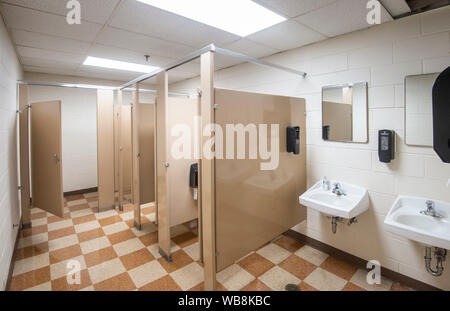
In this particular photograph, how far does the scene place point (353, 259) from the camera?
7.74ft

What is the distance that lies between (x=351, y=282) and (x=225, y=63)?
124 inches

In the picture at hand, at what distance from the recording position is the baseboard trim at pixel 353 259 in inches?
77.3

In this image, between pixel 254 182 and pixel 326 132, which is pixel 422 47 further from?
pixel 254 182

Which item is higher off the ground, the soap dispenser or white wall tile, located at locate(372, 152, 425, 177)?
white wall tile, located at locate(372, 152, 425, 177)

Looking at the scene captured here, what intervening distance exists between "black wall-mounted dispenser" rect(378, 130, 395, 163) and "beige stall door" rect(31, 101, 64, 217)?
3416 mm

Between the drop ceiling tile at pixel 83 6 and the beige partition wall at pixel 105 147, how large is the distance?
181 cm

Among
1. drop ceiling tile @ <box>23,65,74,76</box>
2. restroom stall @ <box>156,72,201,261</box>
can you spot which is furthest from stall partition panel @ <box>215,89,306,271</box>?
drop ceiling tile @ <box>23,65,74,76</box>

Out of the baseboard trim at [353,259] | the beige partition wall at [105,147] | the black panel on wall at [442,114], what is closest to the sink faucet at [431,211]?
the baseboard trim at [353,259]

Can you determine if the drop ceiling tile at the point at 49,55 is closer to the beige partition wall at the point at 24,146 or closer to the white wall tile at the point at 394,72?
the beige partition wall at the point at 24,146

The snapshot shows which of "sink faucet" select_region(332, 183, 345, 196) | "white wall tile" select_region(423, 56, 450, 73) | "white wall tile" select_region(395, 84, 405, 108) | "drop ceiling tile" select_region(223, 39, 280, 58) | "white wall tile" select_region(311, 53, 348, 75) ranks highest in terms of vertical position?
"drop ceiling tile" select_region(223, 39, 280, 58)

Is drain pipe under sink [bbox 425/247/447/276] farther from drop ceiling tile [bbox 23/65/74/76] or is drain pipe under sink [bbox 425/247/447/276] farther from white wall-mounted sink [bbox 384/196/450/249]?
drop ceiling tile [bbox 23/65/74/76]

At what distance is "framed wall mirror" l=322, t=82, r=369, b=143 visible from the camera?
221 centimetres
